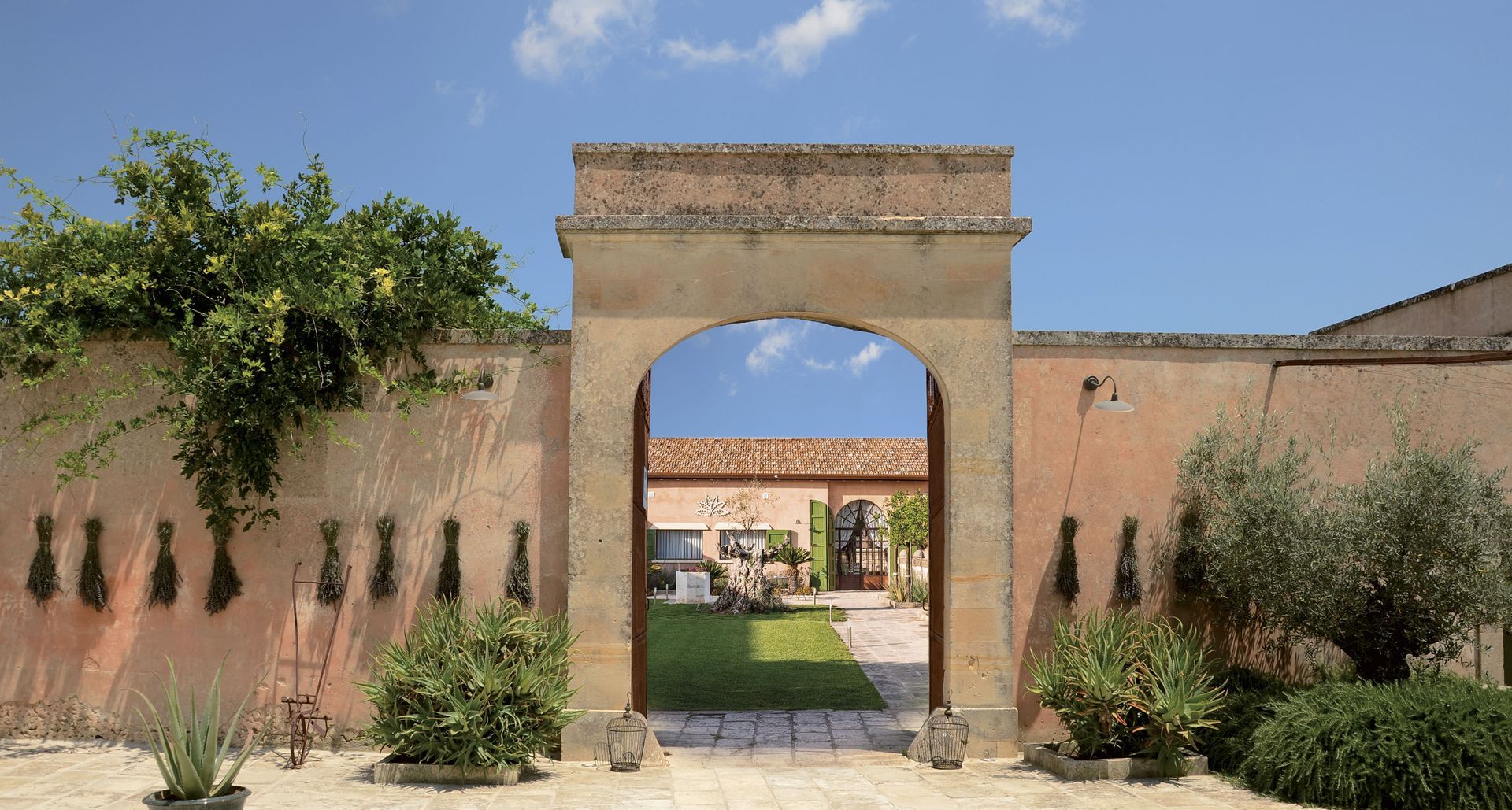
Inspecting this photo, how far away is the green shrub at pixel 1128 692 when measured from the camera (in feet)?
25.1

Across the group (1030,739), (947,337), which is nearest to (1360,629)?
(1030,739)

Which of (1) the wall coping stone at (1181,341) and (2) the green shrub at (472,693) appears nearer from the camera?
(2) the green shrub at (472,693)

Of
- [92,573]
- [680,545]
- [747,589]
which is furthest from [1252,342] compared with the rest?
[680,545]

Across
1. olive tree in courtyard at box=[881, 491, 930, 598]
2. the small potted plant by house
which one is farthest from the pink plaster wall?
the small potted plant by house

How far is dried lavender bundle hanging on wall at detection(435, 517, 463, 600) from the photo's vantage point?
28.3ft

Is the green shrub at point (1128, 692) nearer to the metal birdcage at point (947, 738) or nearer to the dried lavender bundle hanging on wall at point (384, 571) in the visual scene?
the metal birdcage at point (947, 738)

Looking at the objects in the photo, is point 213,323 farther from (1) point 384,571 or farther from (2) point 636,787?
(2) point 636,787

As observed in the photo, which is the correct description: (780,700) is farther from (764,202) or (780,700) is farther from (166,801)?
(166,801)

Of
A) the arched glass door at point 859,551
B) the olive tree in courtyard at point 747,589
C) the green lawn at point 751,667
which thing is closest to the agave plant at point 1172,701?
the green lawn at point 751,667

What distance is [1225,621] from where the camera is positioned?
29.4ft

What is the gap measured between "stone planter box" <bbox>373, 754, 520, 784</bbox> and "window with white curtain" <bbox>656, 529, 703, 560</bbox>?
83.8 ft

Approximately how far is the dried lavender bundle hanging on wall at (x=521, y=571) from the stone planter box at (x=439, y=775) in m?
1.41

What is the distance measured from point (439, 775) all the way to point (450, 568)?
1.67 metres

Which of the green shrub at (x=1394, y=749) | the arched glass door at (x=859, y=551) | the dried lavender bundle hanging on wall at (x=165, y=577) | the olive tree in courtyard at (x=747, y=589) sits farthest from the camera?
the arched glass door at (x=859, y=551)
